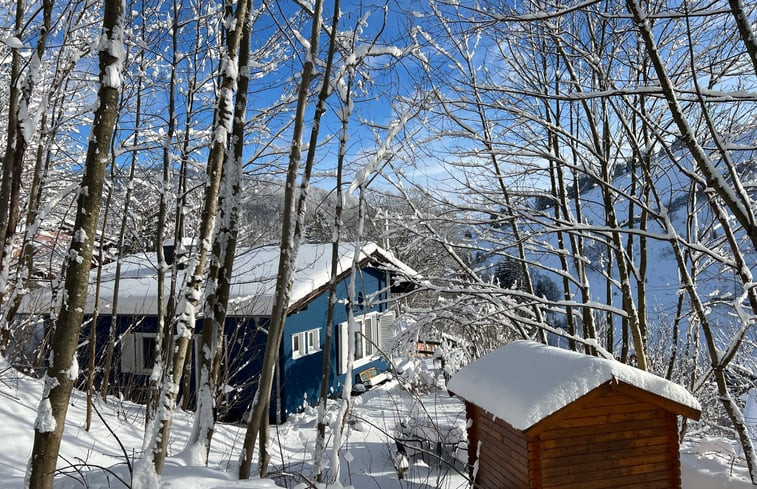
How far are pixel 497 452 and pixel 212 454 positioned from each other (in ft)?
11.6

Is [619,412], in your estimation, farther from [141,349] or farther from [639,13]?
[141,349]

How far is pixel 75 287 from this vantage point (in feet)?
6.57

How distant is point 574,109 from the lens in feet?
22.4

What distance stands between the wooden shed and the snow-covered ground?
0.80 meters

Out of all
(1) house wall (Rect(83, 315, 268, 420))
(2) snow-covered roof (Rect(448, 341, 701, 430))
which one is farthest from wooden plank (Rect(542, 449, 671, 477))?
(1) house wall (Rect(83, 315, 268, 420))

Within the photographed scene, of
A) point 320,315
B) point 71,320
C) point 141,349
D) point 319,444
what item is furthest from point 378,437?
point 71,320

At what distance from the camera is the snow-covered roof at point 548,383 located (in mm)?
4285

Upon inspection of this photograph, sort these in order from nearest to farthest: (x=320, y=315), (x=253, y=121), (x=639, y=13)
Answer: (x=639, y=13) → (x=253, y=121) → (x=320, y=315)

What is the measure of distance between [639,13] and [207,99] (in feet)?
18.6

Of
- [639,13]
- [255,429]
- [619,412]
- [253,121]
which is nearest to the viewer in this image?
[639,13]

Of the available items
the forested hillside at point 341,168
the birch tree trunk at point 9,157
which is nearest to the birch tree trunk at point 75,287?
the forested hillside at point 341,168

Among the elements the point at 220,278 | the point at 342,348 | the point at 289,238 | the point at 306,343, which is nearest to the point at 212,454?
the point at 220,278

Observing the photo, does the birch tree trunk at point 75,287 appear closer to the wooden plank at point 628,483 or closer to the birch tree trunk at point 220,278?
the birch tree trunk at point 220,278

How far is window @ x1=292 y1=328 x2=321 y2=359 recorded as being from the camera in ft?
38.0
